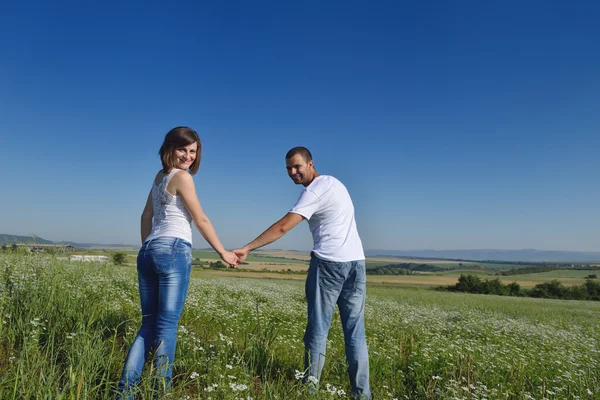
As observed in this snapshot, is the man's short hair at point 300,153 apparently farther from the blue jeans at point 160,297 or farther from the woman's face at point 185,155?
the blue jeans at point 160,297

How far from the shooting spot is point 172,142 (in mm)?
3387

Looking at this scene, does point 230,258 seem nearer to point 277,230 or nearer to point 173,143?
point 277,230

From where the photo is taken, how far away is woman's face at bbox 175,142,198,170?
3371mm

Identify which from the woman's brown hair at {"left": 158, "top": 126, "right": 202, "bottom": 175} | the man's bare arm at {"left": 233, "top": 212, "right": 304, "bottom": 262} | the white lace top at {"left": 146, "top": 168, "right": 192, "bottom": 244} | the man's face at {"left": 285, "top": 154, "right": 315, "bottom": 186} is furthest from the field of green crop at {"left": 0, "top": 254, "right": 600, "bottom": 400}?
the man's face at {"left": 285, "top": 154, "right": 315, "bottom": 186}

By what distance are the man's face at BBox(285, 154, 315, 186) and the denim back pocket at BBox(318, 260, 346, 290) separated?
0.89m

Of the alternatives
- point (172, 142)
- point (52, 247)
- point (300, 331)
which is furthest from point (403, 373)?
point (52, 247)

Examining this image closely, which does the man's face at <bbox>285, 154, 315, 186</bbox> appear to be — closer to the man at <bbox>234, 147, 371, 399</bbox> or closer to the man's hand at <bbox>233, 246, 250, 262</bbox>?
the man at <bbox>234, 147, 371, 399</bbox>

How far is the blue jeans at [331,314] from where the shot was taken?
386cm

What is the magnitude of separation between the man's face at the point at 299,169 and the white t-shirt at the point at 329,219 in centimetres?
14

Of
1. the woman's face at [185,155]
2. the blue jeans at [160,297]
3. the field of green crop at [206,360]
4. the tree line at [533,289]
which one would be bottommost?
the tree line at [533,289]

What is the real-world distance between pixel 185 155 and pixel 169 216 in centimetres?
56

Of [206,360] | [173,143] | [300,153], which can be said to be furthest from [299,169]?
→ [206,360]

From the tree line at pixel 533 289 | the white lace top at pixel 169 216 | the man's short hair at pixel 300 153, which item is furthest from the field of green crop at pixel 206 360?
the tree line at pixel 533 289

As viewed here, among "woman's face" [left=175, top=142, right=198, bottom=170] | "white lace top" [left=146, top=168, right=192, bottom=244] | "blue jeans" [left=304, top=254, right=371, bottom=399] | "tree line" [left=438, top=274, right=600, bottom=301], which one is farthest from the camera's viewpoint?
"tree line" [left=438, top=274, right=600, bottom=301]
